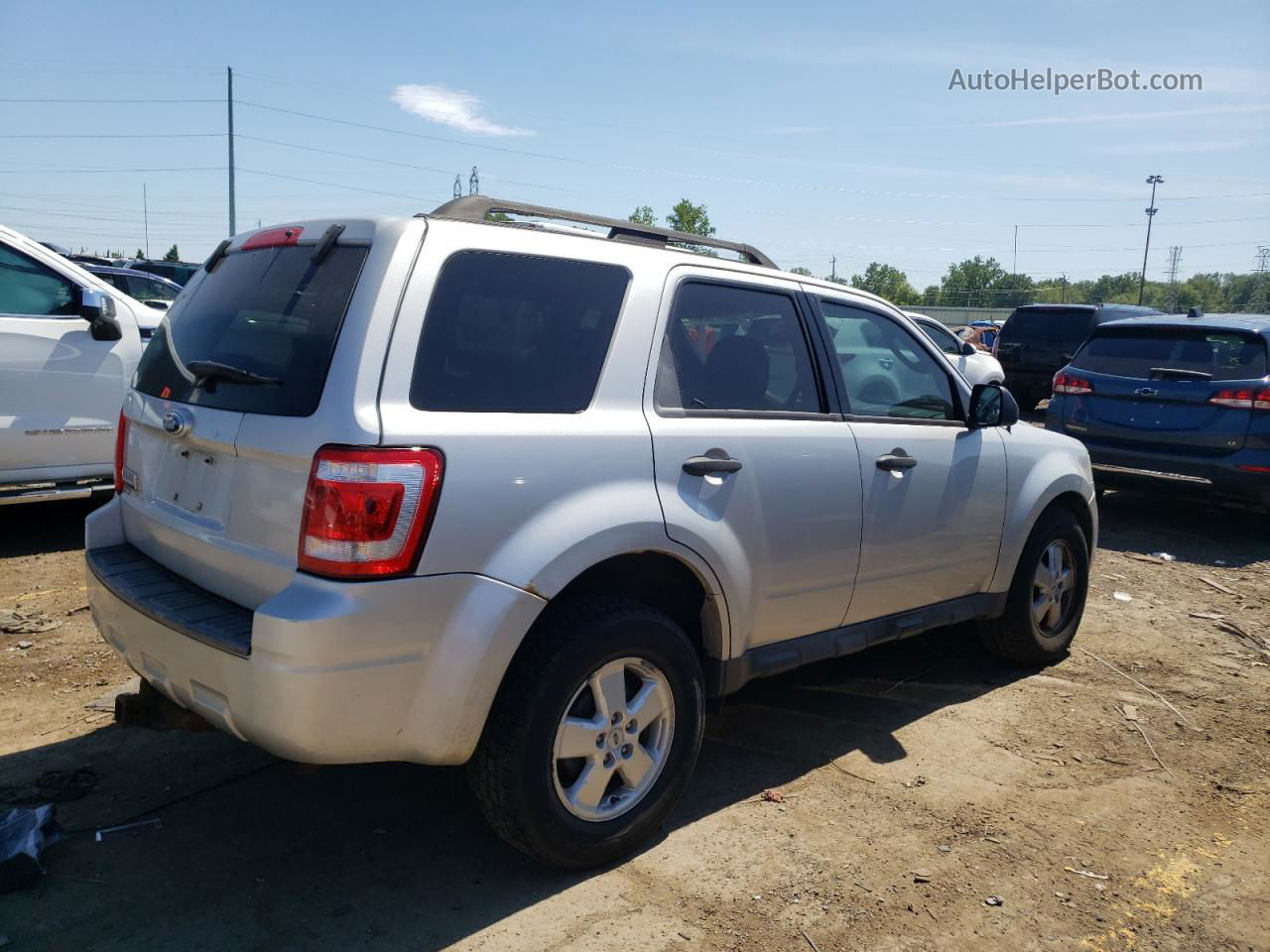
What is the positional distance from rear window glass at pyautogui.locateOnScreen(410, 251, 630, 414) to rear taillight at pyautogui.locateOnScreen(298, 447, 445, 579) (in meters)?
0.22

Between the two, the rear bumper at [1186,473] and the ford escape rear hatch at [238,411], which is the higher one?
the ford escape rear hatch at [238,411]

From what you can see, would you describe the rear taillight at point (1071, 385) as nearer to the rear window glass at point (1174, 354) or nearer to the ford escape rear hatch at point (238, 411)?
the rear window glass at point (1174, 354)

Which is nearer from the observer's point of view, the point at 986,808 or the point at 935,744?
the point at 986,808

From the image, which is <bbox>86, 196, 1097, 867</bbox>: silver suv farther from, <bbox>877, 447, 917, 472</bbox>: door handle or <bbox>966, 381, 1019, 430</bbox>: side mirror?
<bbox>966, 381, 1019, 430</bbox>: side mirror

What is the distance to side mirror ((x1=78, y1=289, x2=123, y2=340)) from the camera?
6.34m

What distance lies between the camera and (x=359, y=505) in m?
2.55

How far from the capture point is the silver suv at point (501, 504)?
8.51ft

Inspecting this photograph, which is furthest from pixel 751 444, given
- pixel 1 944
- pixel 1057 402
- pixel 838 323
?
pixel 1057 402

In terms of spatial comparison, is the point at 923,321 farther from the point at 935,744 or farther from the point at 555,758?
the point at 555,758

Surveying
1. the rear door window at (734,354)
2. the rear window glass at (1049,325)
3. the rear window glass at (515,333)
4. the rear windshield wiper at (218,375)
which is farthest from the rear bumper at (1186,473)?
the rear window glass at (1049,325)

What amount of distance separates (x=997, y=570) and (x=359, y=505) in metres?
3.18

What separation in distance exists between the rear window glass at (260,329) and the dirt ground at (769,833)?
1.10m

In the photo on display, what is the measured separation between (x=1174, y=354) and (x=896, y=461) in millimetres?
5797

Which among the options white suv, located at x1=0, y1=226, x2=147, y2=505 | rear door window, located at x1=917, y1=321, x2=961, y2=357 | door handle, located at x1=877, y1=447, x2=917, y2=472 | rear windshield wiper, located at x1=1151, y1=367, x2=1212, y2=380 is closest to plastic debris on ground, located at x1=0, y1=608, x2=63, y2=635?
white suv, located at x1=0, y1=226, x2=147, y2=505
